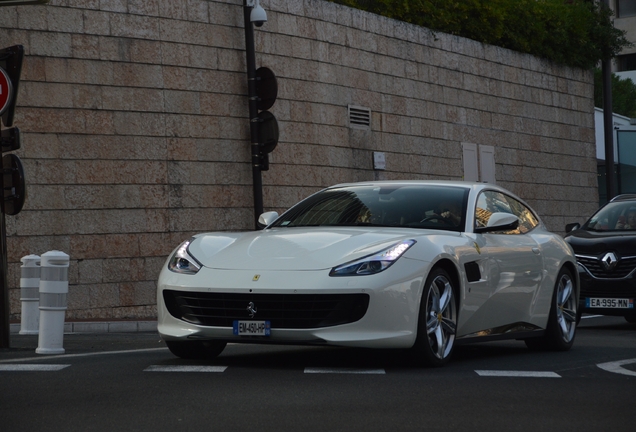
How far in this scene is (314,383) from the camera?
23.6 ft

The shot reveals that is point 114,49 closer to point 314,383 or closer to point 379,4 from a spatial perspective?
point 379,4

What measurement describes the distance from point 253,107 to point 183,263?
31.0 feet

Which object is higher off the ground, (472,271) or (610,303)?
(472,271)

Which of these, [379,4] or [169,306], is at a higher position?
[379,4]

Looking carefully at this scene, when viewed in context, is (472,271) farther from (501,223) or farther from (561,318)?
(561,318)

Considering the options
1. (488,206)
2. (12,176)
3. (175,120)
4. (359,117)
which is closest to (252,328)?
(488,206)

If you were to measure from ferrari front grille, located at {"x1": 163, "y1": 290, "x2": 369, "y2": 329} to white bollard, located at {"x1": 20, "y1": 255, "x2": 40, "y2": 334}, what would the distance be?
487cm

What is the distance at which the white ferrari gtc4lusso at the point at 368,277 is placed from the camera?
26.0 feet

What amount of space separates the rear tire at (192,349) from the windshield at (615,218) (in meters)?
7.48

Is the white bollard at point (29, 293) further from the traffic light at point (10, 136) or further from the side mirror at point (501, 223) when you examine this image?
the side mirror at point (501, 223)

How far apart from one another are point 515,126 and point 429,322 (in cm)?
1766

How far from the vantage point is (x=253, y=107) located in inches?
699

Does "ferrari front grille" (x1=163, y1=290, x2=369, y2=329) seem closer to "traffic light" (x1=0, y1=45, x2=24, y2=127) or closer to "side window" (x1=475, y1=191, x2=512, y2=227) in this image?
"side window" (x1=475, y1=191, x2=512, y2=227)

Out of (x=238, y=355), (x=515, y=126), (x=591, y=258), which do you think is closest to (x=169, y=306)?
(x=238, y=355)
